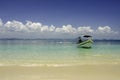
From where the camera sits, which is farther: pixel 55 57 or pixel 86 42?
pixel 86 42

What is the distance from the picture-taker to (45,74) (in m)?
8.38

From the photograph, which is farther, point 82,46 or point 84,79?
point 82,46

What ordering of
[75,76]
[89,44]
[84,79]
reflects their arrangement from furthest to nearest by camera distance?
[89,44], [75,76], [84,79]

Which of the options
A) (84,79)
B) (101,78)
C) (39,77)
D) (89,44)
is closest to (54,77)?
(39,77)

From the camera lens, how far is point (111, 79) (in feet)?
24.8

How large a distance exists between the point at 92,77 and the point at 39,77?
2.02 metres

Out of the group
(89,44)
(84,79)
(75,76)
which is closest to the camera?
(84,79)

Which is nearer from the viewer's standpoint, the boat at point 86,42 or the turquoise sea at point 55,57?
the turquoise sea at point 55,57

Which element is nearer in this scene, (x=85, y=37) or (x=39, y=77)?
(x=39, y=77)

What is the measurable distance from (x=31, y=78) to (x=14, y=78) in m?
0.62

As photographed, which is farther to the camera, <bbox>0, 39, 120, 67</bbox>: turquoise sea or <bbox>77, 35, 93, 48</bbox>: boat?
<bbox>77, 35, 93, 48</bbox>: boat

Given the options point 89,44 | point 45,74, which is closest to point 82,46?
point 89,44

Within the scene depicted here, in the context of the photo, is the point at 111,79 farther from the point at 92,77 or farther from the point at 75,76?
the point at 75,76

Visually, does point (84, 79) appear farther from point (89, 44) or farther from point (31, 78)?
point (89, 44)
